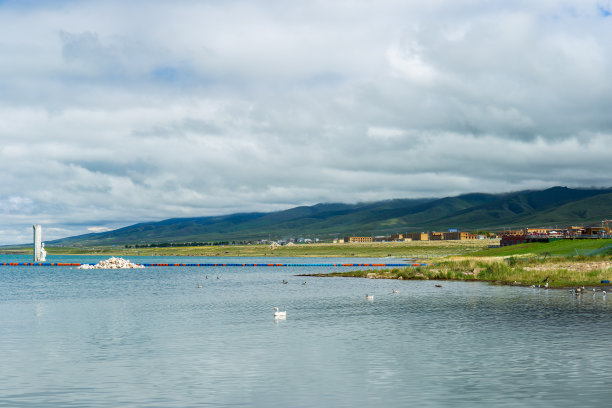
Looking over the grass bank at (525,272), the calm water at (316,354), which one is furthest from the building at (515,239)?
the calm water at (316,354)

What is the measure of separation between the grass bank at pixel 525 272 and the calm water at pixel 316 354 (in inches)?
676

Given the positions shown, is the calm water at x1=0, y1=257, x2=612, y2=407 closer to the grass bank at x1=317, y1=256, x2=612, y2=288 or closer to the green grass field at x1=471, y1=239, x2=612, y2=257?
the grass bank at x1=317, y1=256, x2=612, y2=288

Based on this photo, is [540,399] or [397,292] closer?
[540,399]

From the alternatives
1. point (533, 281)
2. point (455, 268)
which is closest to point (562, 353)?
point (533, 281)

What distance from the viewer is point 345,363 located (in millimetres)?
28984

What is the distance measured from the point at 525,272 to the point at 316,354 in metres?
57.9

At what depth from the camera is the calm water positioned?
2291cm

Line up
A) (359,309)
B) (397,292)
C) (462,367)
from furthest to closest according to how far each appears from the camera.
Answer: (397,292), (359,309), (462,367)

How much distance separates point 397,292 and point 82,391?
51.9 metres

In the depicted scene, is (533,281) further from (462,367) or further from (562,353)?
(462,367)

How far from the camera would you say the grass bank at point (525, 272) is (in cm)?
7379

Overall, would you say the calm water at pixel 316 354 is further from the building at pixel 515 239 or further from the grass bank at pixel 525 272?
the building at pixel 515 239

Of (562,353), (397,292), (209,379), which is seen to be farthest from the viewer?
(397,292)

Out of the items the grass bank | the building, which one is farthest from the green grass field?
the building
